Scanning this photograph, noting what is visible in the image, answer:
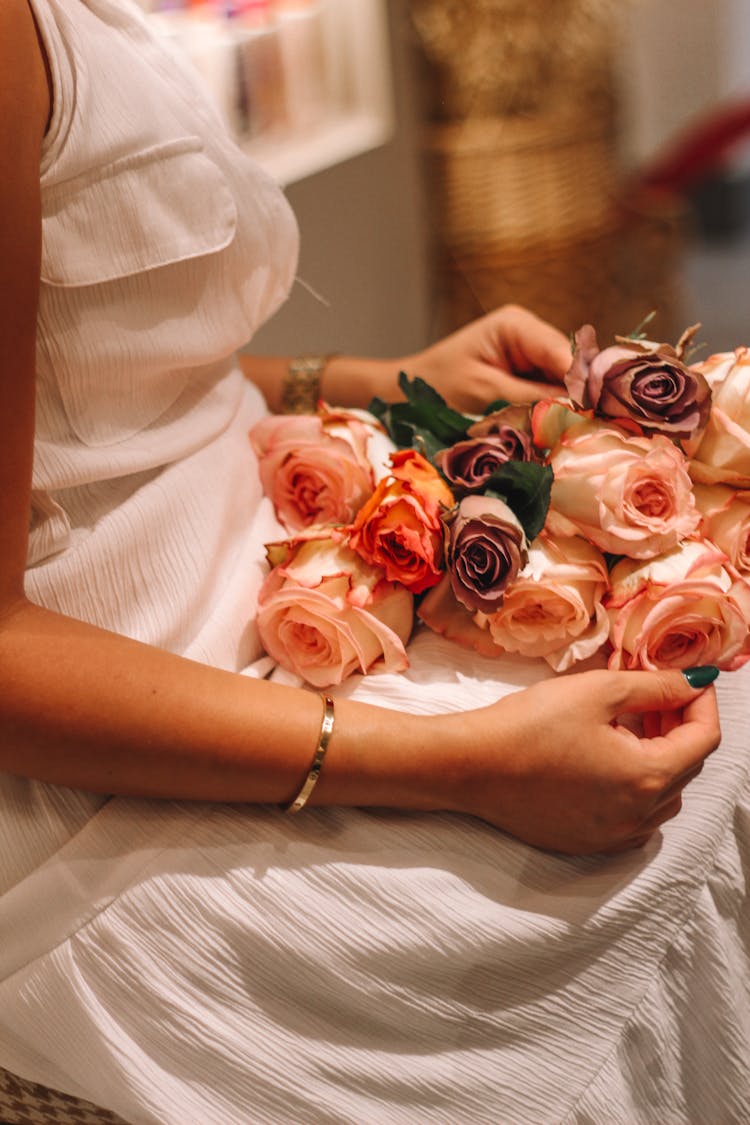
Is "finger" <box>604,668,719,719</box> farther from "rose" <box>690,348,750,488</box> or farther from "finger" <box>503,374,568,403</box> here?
"finger" <box>503,374,568,403</box>

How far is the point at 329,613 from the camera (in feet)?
2.42

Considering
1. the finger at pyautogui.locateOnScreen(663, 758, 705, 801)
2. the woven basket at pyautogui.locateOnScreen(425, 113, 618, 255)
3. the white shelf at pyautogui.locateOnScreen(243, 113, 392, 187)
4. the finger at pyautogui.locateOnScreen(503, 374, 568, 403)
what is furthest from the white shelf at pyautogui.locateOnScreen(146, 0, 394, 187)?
the finger at pyautogui.locateOnScreen(663, 758, 705, 801)

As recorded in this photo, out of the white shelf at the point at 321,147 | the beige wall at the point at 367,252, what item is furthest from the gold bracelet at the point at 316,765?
the white shelf at the point at 321,147

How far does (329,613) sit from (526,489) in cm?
16

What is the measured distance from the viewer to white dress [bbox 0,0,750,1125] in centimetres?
67

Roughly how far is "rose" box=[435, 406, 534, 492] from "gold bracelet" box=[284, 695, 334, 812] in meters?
0.20

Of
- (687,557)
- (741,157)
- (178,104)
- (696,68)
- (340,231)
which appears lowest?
(741,157)

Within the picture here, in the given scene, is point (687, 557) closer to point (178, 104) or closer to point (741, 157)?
point (178, 104)

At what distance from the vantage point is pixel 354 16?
2127 mm

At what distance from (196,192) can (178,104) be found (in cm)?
7

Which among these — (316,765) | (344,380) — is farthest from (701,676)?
(344,380)

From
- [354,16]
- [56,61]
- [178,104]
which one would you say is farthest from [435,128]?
[56,61]

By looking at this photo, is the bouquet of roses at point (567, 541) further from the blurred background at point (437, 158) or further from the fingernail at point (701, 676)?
the blurred background at point (437, 158)

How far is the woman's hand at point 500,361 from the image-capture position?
39.9 inches
